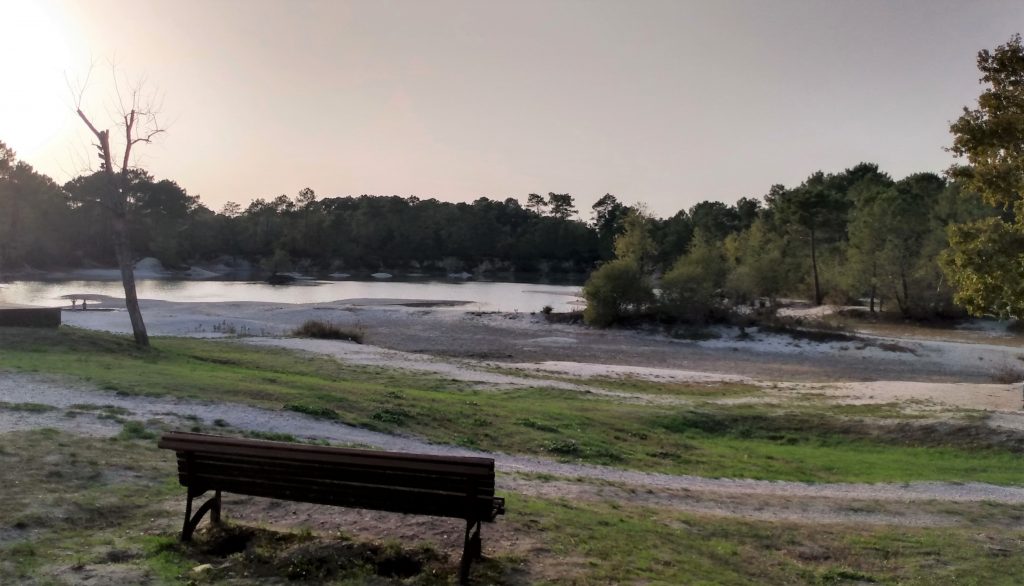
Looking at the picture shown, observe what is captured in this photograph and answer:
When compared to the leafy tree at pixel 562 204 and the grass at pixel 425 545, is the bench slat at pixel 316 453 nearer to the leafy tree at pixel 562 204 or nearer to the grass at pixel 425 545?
the grass at pixel 425 545

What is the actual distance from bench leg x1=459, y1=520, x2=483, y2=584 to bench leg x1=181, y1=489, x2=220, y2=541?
2578 mm

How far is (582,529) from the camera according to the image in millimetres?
8281

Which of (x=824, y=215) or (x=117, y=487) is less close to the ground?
(x=824, y=215)

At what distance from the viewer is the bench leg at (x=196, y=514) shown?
275 inches

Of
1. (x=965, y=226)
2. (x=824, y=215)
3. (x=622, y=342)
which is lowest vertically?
(x=622, y=342)

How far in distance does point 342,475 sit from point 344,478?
34 millimetres

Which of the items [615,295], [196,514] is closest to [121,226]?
[196,514]

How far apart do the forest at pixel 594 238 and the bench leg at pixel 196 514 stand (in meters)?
24.2

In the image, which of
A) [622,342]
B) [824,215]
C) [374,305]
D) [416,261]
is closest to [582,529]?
[622,342]

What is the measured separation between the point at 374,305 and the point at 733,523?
6125 cm

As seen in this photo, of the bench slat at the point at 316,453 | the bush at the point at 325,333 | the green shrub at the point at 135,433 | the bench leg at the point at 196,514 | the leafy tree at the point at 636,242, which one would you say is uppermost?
the leafy tree at the point at 636,242

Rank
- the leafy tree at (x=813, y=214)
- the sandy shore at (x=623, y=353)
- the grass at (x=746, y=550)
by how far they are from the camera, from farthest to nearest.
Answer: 1. the leafy tree at (x=813, y=214)
2. the sandy shore at (x=623, y=353)
3. the grass at (x=746, y=550)

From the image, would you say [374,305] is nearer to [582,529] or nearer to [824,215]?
[824,215]

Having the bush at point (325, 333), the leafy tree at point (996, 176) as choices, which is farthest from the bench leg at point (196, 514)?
the bush at point (325, 333)
